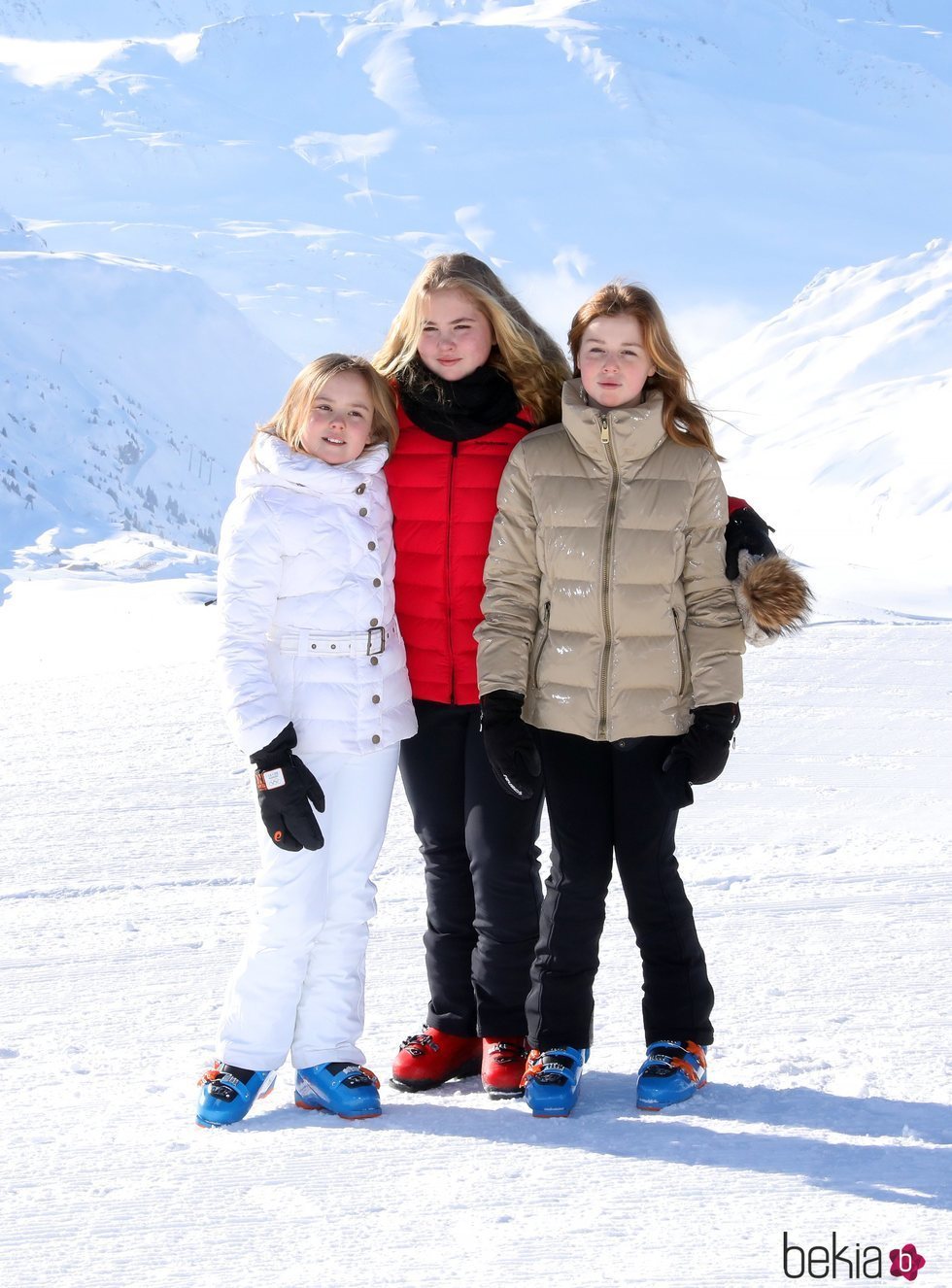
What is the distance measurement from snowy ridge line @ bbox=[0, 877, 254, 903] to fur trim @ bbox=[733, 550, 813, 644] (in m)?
1.91

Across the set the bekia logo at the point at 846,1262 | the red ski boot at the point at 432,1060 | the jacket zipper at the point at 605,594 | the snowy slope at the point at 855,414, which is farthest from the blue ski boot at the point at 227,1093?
the snowy slope at the point at 855,414

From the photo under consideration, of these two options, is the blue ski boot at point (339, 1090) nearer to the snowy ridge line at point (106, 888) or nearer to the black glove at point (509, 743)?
the black glove at point (509, 743)

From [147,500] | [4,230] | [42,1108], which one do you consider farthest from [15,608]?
[4,230]

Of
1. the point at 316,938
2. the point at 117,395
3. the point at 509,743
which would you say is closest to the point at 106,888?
the point at 316,938

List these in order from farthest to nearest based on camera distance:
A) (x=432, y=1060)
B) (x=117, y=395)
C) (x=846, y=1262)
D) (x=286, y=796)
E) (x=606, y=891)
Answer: (x=117, y=395), (x=432, y=1060), (x=606, y=891), (x=286, y=796), (x=846, y=1262)

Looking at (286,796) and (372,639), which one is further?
(372,639)

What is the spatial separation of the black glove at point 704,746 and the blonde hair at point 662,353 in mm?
491

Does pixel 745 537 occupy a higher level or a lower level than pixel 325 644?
higher

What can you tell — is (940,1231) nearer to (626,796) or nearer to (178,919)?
(626,796)

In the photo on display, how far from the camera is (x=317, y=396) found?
7.79ft

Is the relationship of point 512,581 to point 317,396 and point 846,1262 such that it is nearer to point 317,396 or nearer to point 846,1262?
point 317,396

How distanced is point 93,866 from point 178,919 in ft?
1.82

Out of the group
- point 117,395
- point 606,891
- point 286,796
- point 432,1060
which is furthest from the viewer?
point 117,395

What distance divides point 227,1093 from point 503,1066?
20.1 inches
